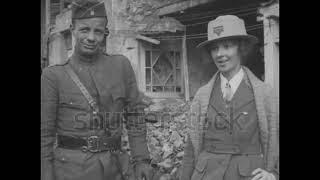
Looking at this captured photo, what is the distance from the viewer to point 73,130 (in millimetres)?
5320

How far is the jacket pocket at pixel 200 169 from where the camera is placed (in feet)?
17.4

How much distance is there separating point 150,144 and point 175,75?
664mm

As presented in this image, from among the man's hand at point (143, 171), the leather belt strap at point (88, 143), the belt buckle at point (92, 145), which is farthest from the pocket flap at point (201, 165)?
the belt buckle at point (92, 145)

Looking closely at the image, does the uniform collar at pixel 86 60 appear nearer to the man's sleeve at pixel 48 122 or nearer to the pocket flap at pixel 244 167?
the man's sleeve at pixel 48 122

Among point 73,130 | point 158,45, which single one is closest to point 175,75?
point 158,45

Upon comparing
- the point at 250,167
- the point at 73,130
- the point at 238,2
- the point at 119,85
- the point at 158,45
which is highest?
the point at 238,2

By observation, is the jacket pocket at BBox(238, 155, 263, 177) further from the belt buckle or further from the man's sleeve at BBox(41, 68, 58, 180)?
the man's sleeve at BBox(41, 68, 58, 180)

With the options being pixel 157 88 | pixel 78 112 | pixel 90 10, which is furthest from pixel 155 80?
pixel 90 10

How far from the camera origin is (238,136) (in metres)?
5.24

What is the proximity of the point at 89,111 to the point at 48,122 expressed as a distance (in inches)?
14.9

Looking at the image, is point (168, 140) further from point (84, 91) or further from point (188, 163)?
point (84, 91)

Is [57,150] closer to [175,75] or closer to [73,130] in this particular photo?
[73,130]

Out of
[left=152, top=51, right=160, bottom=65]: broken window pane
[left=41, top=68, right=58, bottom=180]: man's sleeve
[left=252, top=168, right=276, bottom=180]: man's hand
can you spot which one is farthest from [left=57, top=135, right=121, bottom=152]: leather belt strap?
[left=252, top=168, right=276, bottom=180]: man's hand

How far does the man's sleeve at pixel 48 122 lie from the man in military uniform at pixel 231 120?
3.93 feet
